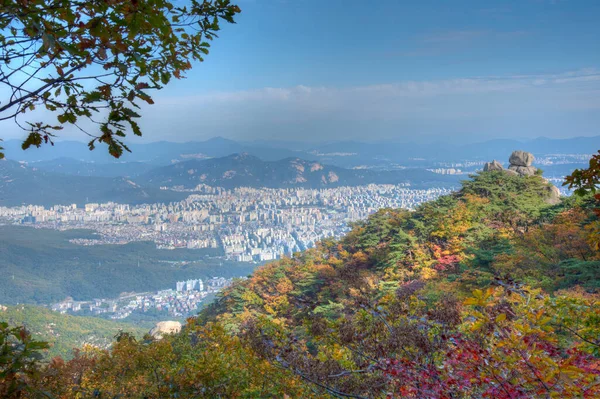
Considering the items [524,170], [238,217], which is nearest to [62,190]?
[238,217]

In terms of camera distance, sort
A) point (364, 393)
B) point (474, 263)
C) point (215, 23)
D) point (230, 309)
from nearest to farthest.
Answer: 1. point (215, 23)
2. point (364, 393)
3. point (474, 263)
4. point (230, 309)

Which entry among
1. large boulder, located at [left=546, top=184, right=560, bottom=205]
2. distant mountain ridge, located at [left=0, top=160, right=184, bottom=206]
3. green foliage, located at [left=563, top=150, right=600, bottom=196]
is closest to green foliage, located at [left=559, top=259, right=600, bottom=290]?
green foliage, located at [left=563, top=150, right=600, bottom=196]

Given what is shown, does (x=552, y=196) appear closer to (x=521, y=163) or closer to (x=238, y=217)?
(x=521, y=163)

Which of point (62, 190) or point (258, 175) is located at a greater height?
point (258, 175)

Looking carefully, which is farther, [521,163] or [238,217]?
[238,217]

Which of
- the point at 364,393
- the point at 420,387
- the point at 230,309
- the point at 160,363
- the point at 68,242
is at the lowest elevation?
the point at 68,242

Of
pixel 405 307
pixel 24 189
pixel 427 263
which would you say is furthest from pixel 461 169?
pixel 24 189

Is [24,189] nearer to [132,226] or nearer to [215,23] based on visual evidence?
[132,226]
